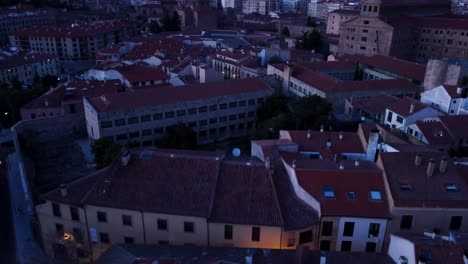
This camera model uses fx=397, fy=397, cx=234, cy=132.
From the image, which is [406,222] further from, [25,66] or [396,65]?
[25,66]

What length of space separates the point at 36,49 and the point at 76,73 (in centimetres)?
1934

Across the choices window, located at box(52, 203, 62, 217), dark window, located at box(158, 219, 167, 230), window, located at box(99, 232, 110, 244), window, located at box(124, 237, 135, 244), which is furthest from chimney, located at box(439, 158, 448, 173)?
window, located at box(52, 203, 62, 217)

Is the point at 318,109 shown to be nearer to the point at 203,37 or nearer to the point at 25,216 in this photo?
the point at 25,216

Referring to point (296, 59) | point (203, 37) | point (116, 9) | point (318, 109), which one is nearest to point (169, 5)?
point (116, 9)

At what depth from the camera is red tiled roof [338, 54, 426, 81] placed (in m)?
61.7

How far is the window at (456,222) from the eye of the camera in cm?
2492

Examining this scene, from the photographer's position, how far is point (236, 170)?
93.9 ft

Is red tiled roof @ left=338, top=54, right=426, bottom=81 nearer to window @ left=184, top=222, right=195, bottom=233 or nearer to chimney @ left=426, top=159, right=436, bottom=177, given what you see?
chimney @ left=426, top=159, right=436, bottom=177

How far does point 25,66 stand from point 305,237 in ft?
249

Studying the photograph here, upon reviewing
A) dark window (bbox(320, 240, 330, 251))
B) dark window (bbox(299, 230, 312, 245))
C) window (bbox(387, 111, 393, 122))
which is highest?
window (bbox(387, 111, 393, 122))

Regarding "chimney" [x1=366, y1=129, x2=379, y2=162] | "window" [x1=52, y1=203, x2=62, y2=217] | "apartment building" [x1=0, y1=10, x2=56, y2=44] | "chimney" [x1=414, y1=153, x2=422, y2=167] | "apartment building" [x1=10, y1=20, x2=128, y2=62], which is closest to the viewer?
"chimney" [x1=414, y1=153, x2=422, y2=167]

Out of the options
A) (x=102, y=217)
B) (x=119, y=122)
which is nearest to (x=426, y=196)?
(x=102, y=217)

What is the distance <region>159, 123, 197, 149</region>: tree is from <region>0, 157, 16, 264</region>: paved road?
1736cm

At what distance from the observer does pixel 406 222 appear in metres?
25.2
